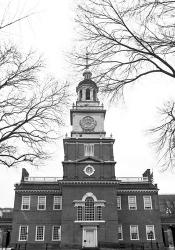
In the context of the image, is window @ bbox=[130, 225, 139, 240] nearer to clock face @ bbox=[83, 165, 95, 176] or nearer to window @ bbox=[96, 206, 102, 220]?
window @ bbox=[96, 206, 102, 220]

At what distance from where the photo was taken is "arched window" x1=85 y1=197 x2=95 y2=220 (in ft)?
117

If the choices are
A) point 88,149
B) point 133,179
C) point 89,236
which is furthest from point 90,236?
point 133,179

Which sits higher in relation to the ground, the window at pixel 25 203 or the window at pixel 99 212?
the window at pixel 25 203

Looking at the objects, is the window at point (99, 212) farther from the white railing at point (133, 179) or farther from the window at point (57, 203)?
the white railing at point (133, 179)

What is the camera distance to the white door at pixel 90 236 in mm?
35000

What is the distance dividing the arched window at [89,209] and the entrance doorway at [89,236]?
4.04 ft

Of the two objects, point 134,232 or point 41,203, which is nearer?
point 134,232

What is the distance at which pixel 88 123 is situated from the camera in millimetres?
42281

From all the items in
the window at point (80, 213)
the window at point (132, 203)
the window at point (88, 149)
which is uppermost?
the window at point (88, 149)

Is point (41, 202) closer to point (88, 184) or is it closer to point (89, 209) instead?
point (89, 209)

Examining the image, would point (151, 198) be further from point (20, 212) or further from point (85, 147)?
point (20, 212)

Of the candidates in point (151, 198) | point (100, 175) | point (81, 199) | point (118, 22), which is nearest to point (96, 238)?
point (81, 199)

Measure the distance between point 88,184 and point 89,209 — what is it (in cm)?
301

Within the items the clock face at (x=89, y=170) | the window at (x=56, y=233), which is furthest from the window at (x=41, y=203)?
the clock face at (x=89, y=170)
